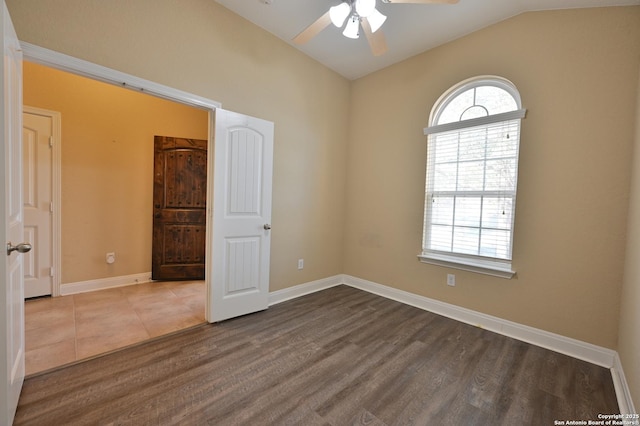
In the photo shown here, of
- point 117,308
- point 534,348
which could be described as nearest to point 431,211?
point 534,348

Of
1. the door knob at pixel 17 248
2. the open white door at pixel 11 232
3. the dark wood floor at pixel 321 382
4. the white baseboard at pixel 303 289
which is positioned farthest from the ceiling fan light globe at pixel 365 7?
the white baseboard at pixel 303 289

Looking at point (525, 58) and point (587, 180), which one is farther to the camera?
point (525, 58)

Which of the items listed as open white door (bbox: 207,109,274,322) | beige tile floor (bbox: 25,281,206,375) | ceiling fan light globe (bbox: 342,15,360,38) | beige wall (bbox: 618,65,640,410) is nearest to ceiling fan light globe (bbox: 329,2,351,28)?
ceiling fan light globe (bbox: 342,15,360,38)

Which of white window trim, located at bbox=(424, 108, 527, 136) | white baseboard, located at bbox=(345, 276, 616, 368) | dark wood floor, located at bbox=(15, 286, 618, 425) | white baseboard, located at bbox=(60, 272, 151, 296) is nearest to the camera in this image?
dark wood floor, located at bbox=(15, 286, 618, 425)

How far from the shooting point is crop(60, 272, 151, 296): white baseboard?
10.3 ft

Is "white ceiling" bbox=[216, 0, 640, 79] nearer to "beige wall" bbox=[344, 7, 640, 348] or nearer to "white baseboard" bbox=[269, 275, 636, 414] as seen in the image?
"beige wall" bbox=[344, 7, 640, 348]

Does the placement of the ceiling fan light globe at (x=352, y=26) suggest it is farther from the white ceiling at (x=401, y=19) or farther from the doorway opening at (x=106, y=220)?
the doorway opening at (x=106, y=220)

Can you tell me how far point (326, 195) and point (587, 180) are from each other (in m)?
2.65

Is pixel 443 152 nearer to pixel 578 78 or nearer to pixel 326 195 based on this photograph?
pixel 578 78

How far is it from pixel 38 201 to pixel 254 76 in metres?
2.82

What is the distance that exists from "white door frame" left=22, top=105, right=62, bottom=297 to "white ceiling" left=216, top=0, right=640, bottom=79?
238 centimetres

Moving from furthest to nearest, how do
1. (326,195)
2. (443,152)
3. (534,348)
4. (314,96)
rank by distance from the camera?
(326,195), (314,96), (443,152), (534,348)

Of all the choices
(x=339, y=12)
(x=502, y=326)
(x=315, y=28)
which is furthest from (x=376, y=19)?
(x=502, y=326)

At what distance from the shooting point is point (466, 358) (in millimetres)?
2104
